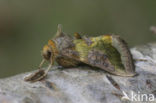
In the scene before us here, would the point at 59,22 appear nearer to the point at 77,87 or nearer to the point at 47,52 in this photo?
the point at 47,52

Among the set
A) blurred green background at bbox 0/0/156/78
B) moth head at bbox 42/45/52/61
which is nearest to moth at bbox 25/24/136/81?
moth head at bbox 42/45/52/61

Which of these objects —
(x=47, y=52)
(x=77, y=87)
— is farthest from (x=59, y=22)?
(x=77, y=87)

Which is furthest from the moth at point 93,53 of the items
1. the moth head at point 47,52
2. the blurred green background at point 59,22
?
the blurred green background at point 59,22

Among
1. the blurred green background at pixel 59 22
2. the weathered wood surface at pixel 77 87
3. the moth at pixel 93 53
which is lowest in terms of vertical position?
the weathered wood surface at pixel 77 87

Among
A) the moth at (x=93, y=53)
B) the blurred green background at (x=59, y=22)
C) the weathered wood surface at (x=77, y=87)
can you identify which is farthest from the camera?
the blurred green background at (x=59, y=22)

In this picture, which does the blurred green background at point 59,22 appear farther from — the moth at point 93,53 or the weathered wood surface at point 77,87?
the weathered wood surface at point 77,87

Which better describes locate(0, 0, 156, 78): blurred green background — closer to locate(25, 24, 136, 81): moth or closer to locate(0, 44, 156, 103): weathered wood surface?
locate(25, 24, 136, 81): moth
